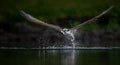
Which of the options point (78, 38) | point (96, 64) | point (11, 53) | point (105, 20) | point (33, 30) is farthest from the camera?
point (105, 20)

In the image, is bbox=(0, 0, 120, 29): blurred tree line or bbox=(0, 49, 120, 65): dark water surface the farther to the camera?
bbox=(0, 0, 120, 29): blurred tree line

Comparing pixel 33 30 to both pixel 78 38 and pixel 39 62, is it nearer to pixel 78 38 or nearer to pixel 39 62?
pixel 78 38

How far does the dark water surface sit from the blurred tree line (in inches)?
465

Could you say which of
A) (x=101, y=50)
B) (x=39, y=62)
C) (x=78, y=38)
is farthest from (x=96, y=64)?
(x=78, y=38)

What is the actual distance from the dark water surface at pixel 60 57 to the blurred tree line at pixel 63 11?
38.7ft

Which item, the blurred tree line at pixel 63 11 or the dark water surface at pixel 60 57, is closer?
the dark water surface at pixel 60 57

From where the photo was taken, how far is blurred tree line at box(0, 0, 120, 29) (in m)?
38.2

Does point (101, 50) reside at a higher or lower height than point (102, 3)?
lower

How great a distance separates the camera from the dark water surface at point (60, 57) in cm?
2160

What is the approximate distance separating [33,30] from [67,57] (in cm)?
1410

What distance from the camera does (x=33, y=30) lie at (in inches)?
1457

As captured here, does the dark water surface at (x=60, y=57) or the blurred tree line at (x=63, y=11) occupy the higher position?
the blurred tree line at (x=63, y=11)

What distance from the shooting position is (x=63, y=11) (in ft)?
130

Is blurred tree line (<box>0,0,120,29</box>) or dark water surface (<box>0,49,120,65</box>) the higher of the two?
blurred tree line (<box>0,0,120,29</box>)
